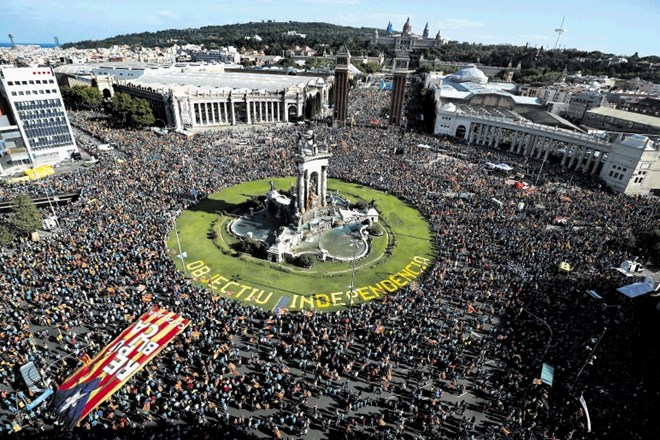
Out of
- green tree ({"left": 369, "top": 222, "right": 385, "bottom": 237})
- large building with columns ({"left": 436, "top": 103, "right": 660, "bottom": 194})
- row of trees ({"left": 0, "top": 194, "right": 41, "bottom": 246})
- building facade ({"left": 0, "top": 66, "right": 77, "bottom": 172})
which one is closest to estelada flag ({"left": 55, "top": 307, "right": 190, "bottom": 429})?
row of trees ({"left": 0, "top": 194, "right": 41, "bottom": 246})

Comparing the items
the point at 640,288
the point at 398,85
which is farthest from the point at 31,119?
the point at 640,288

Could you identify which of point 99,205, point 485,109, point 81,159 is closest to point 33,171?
point 81,159

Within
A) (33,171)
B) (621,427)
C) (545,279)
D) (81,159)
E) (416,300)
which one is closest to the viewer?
(621,427)

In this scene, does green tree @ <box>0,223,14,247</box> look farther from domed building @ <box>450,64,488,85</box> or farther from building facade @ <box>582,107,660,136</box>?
domed building @ <box>450,64,488,85</box>

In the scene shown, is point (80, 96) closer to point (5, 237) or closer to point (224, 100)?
point (224, 100)

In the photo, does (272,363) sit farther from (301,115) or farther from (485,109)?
(485,109)

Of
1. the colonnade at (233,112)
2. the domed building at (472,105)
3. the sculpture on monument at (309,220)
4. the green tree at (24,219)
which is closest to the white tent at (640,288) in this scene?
the sculpture on monument at (309,220)

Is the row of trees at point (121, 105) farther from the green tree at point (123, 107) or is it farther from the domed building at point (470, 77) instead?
the domed building at point (470, 77)
